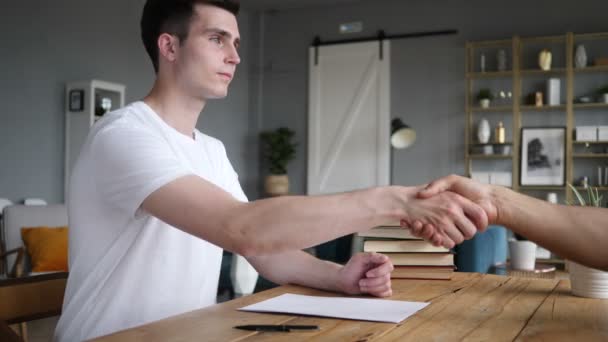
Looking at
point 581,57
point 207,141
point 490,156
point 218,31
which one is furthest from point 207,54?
point 581,57

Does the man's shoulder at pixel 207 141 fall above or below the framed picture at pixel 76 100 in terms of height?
below

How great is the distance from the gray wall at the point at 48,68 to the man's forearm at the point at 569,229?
552 centimetres

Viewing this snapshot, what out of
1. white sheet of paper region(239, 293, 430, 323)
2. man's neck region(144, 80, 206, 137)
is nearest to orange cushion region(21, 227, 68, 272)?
man's neck region(144, 80, 206, 137)

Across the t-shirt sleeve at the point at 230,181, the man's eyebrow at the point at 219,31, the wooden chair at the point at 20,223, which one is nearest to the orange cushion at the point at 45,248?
the wooden chair at the point at 20,223

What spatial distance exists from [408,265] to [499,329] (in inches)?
22.3

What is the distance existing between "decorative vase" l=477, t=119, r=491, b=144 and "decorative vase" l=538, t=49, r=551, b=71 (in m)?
0.93

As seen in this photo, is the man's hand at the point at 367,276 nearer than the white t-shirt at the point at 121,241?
No

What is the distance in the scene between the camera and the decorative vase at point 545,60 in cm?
738

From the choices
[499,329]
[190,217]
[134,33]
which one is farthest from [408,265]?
[134,33]

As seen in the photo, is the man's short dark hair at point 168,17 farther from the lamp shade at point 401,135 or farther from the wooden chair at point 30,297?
the lamp shade at point 401,135

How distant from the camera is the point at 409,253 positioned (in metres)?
1.70

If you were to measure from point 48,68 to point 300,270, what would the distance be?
532cm

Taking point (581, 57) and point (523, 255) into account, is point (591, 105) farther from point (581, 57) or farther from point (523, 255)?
point (523, 255)

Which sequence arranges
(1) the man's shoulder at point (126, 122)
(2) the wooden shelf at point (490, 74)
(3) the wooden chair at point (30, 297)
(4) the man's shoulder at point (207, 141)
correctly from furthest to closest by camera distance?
(2) the wooden shelf at point (490, 74)
(4) the man's shoulder at point (207, 141)
(1) the man's shoulder at point (126, 122)
(3) the wooden chair at point (30, 297)
